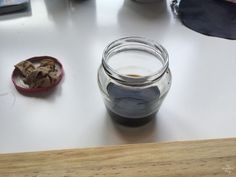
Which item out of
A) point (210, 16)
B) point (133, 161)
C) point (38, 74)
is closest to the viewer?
point (133, 161)

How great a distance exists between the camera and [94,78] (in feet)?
2.17

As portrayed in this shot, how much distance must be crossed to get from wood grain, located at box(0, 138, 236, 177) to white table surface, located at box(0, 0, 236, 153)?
0.17ft

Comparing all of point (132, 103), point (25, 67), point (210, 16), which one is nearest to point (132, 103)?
point (132, 103)

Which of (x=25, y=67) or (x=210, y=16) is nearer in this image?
(x=25, y=67)

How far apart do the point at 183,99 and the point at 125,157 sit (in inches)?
7.0

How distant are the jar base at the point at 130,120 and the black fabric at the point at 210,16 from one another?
0.94 ft

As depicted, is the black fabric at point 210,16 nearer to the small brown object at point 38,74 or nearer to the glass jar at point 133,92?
the glass jar at point 133,92

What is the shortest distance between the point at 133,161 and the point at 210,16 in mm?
445

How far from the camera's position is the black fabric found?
0.77 meters

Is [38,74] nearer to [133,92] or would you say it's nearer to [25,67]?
[25,67]

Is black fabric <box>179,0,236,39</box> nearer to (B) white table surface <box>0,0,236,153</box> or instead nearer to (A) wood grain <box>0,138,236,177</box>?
(B) white table surface <box>0,0,236,153</box>

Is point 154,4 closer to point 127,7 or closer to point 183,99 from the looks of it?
point 127,7

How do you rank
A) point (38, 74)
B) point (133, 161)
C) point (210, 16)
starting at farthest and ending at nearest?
point (210, 16)
point (38, 74)
point (133, 161)

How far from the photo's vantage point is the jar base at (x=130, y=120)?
567mm
